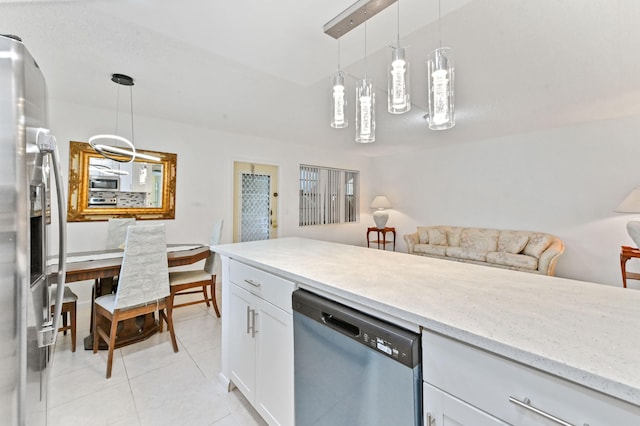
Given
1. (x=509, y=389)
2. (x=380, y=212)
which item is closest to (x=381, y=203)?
(x=380, y=212)

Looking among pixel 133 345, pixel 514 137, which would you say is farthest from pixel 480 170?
pixel 133 345

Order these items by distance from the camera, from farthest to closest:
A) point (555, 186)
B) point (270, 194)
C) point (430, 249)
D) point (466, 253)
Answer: point (270, 194), point (430, 249), point (466, 253), point (555, 186)

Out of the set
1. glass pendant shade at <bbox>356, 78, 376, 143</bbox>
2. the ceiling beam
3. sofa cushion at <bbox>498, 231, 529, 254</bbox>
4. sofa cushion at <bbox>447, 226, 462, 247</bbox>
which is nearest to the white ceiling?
the ceiling beam

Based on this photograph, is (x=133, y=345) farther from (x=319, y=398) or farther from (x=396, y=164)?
(x=396, y=164)

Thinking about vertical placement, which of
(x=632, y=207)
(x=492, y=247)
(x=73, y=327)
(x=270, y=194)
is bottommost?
(x=73, y=327)

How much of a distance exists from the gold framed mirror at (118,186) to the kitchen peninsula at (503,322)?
272 centimetres

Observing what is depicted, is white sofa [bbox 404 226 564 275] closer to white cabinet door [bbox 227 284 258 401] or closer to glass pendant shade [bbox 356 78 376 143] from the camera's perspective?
glass pendant shade [bbox 356 78 376 143]

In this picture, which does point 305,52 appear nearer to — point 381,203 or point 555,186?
point 555,186

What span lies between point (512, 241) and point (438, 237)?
3.61 feet

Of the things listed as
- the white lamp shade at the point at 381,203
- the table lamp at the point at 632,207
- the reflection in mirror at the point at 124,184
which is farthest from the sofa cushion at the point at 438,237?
the reflection in mirror at the point at 124,184

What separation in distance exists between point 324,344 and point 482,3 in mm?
1941

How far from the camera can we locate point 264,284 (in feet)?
4.55

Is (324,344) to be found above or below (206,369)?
above

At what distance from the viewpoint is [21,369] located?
771 millimetres
